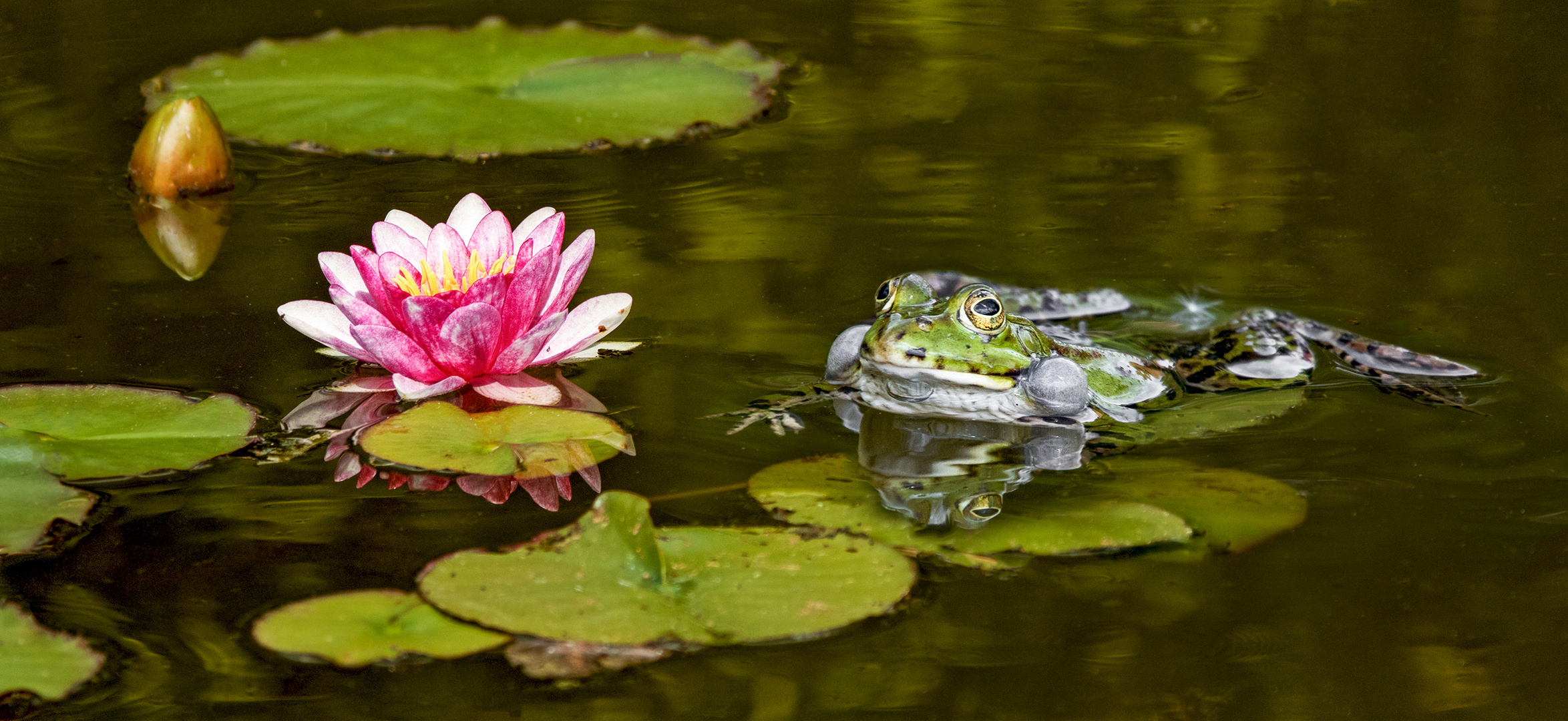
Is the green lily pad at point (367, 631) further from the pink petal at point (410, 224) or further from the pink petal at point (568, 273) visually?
the pink petal at point (410, 224)

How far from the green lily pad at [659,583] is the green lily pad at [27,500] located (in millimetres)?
768

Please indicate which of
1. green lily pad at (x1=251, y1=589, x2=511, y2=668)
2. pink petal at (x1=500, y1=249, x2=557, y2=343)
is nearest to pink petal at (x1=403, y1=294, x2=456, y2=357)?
pink petal at (x1=500, y1=249, x2=557, y2=343)

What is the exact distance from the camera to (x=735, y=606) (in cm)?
218

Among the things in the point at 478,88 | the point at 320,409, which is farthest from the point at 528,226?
the point at 478,88

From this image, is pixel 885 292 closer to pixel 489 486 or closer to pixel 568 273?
pixel 568 273

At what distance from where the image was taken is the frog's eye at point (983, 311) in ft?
10.00

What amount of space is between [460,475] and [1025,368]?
4.24 ft

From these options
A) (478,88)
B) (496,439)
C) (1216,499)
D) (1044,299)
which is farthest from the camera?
(478,88)

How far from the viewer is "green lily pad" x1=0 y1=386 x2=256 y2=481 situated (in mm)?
2633

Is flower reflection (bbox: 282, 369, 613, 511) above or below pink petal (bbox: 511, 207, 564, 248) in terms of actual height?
below

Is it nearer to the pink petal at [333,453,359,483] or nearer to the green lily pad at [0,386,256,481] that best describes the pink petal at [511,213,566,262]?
the pink petal at [333,453,359,483]

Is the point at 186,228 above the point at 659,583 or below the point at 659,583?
above

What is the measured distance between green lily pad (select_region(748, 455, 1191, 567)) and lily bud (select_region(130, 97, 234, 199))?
8.67ft

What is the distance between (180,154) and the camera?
14.3 ft
